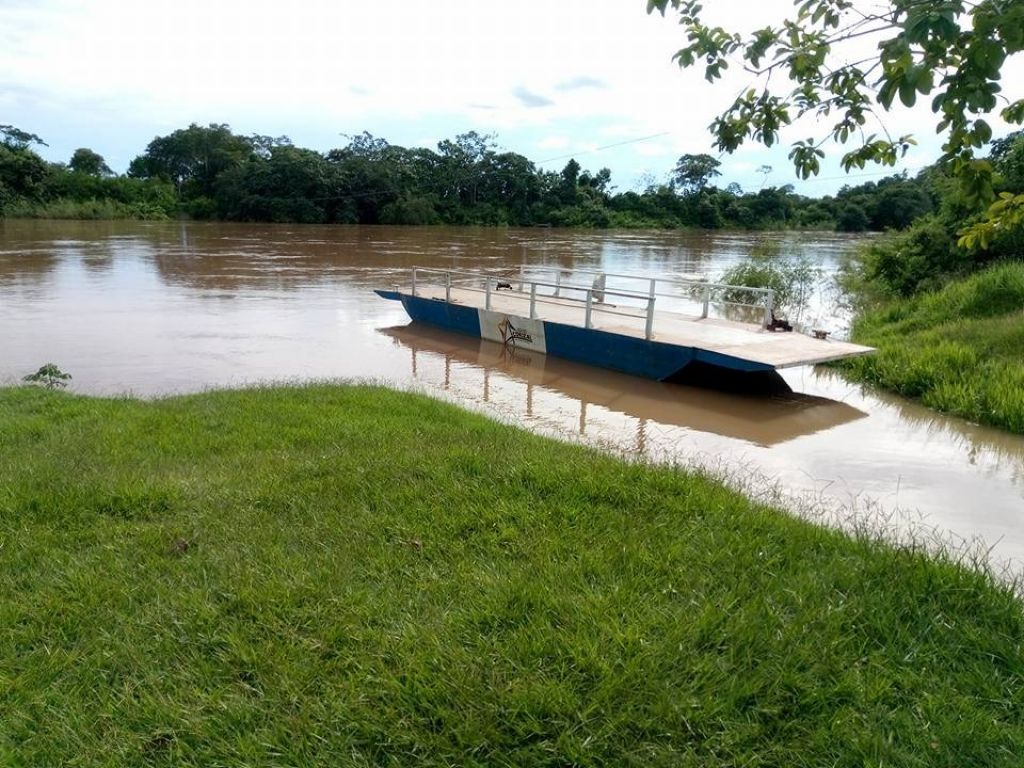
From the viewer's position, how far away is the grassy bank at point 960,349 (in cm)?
884

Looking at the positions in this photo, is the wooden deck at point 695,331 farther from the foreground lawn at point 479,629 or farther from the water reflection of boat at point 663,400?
the foreground lawn at point 479,629

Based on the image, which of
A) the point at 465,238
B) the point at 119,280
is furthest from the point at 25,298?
the point at 465,238

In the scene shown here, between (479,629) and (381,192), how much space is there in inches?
2575

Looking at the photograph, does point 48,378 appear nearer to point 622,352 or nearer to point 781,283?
point 622,352

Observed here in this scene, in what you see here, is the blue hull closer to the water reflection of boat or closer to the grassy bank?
the water reflection of boat

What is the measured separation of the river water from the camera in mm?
6500

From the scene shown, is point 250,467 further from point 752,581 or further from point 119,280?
point 119,280

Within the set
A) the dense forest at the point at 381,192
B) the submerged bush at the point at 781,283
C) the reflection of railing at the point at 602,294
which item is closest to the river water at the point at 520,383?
the submerged bush at the point at 781,283

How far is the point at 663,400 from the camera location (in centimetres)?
993

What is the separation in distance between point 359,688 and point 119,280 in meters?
22.7

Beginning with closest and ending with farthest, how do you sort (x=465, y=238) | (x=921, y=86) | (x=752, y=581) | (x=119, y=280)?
(x=921, y=86) < (x=752, y=581) < (x=119, y=280) < (x=465, y=238)

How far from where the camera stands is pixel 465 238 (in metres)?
49.1

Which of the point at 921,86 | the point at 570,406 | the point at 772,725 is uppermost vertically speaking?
the point at 921,86

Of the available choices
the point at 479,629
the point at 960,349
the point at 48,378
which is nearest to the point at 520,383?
the point at 960,349
